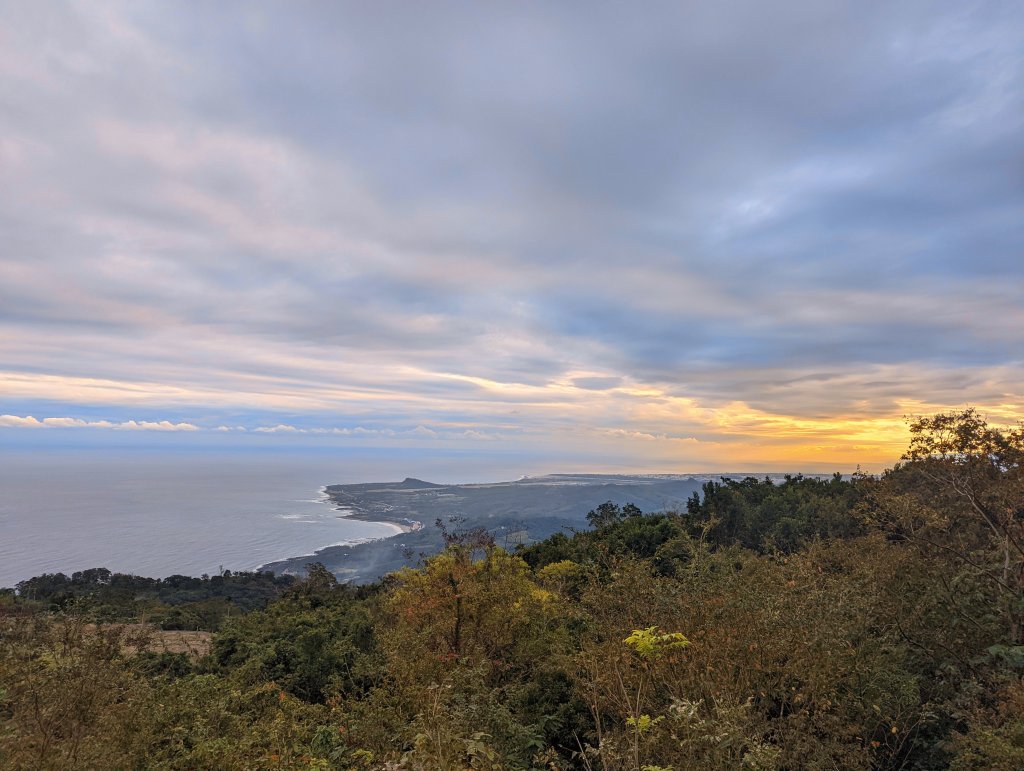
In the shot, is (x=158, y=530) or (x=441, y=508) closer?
(x=158, y=530)

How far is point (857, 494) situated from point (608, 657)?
3538cm

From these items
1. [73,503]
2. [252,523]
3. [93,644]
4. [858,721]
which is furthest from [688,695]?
[73,503]

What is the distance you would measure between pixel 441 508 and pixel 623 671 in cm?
13127

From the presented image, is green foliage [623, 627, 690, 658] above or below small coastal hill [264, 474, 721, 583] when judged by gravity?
above

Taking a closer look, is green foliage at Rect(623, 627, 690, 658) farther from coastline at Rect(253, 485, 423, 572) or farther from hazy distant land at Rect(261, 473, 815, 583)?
coastline at Rect(253, 485, 423, 572)

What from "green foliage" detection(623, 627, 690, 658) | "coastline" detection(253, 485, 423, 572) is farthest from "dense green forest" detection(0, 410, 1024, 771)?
"coastline" detection(253, 485, 423, 572)

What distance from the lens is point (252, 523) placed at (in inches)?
4648

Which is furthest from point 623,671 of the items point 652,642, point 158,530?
point 158,530

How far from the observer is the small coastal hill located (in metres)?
76.8

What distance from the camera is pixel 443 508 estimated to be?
13388 cm

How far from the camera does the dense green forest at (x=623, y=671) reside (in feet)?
19.9

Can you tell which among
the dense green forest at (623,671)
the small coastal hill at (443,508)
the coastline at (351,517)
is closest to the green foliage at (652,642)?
the dense green forest at (623,671)

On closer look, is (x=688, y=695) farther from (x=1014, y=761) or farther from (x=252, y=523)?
(x=252, y=523)

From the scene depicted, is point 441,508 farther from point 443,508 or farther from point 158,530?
point 158,530
